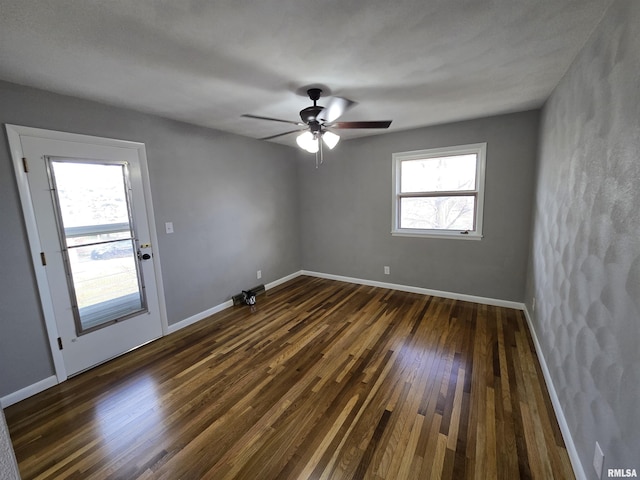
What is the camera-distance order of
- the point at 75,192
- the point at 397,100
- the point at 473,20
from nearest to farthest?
1. the point at 473,20
2. the point at 75,192
3. the point at 397,100

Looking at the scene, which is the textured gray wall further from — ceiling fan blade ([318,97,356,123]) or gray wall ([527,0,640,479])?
ceiling fan blade ([318,97,356,123])

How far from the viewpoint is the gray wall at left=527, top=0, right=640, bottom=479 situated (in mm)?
1108

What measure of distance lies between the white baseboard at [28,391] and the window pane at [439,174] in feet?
14.4

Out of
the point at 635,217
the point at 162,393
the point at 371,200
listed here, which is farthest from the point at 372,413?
the point at 371,200

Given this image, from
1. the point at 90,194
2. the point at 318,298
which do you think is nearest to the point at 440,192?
the point at 318,298

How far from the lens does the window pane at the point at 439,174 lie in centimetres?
359

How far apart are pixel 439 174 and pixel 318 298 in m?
2.46

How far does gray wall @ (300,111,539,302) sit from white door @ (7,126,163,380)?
2.68 m

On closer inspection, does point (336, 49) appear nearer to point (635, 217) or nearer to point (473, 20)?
point (473, 20)

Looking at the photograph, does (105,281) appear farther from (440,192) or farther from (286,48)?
(440,192)

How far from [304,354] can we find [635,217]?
245cm

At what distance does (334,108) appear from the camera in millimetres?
2268

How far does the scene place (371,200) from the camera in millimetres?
4309

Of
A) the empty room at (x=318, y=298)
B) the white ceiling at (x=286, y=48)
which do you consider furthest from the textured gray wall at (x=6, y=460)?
the white ceiling at (x=286, y=48)
